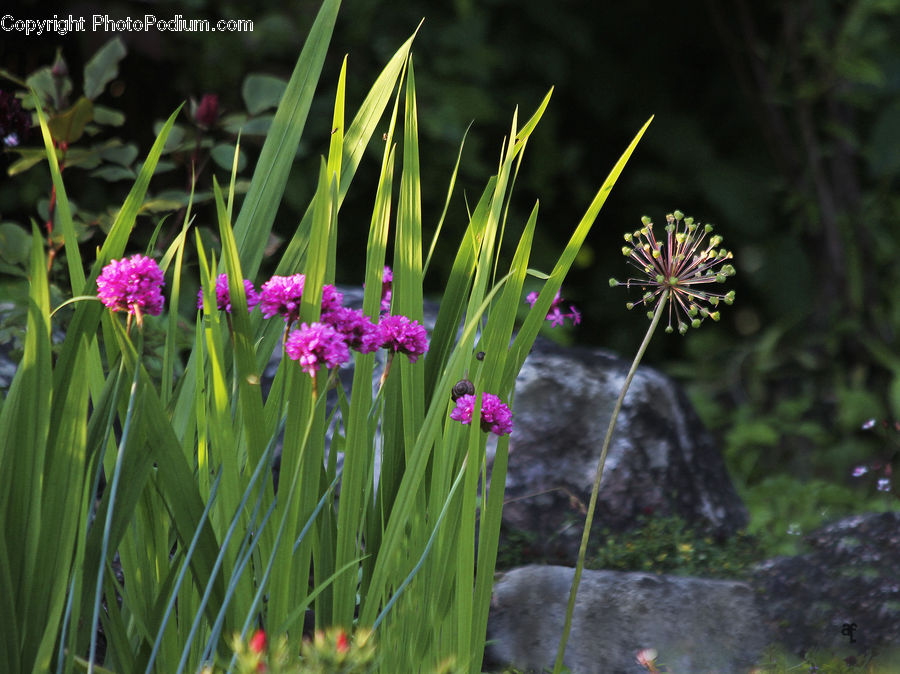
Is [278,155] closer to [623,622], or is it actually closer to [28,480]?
[28,480]

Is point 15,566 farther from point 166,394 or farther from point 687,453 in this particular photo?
point 687,453

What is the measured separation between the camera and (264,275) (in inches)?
156

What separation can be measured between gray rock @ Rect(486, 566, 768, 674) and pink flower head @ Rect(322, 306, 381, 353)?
946mm

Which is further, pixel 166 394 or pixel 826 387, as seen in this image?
pixel 826 387

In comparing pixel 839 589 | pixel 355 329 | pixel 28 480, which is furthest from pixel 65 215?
pixel 839 589

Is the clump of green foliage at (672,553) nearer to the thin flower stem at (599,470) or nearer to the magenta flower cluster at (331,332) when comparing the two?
the thin flower stem at (599,470)

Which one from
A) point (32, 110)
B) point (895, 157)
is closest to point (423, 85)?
point (32, 110)

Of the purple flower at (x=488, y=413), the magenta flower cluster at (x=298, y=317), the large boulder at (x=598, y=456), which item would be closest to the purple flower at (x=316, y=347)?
the magenta flower cluster at (x=298, y=317)

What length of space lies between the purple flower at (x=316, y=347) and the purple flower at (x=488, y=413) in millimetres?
237

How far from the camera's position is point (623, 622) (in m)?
1.93

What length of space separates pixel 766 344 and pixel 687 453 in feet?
6.15

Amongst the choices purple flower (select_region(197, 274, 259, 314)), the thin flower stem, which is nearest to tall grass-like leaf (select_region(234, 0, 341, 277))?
purple flower (select_region(197, 274, 259, 314))

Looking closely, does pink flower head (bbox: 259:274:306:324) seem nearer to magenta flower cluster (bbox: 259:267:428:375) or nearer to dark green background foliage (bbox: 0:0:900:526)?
magenta flower cluster (bbox: 259:267:428:375)

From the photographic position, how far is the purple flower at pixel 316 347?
1.01 m
